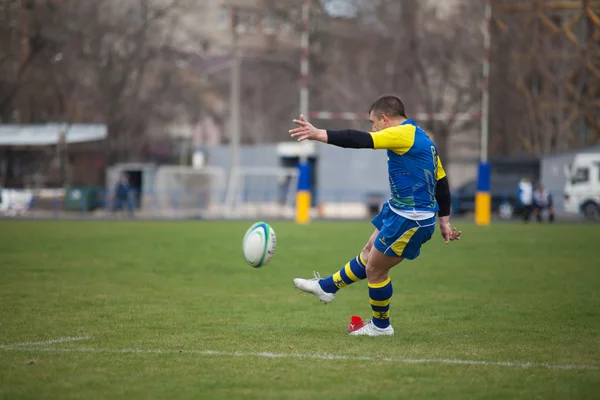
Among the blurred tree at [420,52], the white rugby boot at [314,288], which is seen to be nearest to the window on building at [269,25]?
the blurred tree at [420,52]

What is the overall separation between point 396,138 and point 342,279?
5.02 ft

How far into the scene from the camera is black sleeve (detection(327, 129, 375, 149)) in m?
7.55

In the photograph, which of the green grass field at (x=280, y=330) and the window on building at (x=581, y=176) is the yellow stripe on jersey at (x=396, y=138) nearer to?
the green grass field at (x=280, y=330)

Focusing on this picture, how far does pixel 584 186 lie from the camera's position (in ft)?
125

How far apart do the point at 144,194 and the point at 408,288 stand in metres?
25.7

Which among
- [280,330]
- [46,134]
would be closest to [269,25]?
[46,134]

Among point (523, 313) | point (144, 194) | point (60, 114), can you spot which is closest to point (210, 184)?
point (144, 194)

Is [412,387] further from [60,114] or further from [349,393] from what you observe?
[60,114]

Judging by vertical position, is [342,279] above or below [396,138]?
below

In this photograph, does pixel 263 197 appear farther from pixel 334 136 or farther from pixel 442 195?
pixel 334 136

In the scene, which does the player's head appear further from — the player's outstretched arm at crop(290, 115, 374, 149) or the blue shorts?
the blue shorts

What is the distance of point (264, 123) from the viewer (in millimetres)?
66188

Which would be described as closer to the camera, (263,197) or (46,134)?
(263,197)

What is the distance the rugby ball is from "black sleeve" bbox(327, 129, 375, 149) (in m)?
1.73
